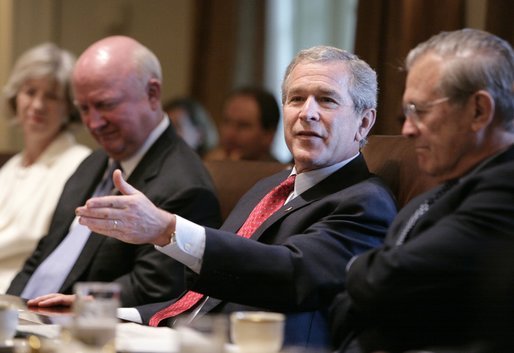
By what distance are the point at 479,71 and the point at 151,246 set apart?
57.0 inches

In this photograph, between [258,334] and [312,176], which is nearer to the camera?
[258,334]

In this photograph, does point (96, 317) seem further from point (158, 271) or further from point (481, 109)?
point (158, 271)

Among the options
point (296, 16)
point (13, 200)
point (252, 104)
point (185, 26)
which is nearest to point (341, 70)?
point (13, 200)

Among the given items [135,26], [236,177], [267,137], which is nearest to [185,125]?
[267,137]

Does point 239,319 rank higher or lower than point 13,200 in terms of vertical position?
higher

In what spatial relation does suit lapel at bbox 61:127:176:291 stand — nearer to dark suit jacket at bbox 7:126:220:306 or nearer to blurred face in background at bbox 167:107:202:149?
dark suit jacket at bbox 7:126:220:306

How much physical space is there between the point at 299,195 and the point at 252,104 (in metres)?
2.71

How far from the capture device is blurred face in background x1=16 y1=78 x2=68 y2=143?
4.36m

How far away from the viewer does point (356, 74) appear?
2.78 m

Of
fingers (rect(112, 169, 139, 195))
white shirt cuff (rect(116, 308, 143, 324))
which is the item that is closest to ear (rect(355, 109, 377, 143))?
fingers (rect(112, 169, 139, 195))

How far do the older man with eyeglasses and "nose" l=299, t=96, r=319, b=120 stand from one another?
540mm

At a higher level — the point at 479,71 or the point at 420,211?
the point at 479,71

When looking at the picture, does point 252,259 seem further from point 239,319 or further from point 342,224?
point 239,319

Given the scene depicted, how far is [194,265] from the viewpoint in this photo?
2.43 metres
